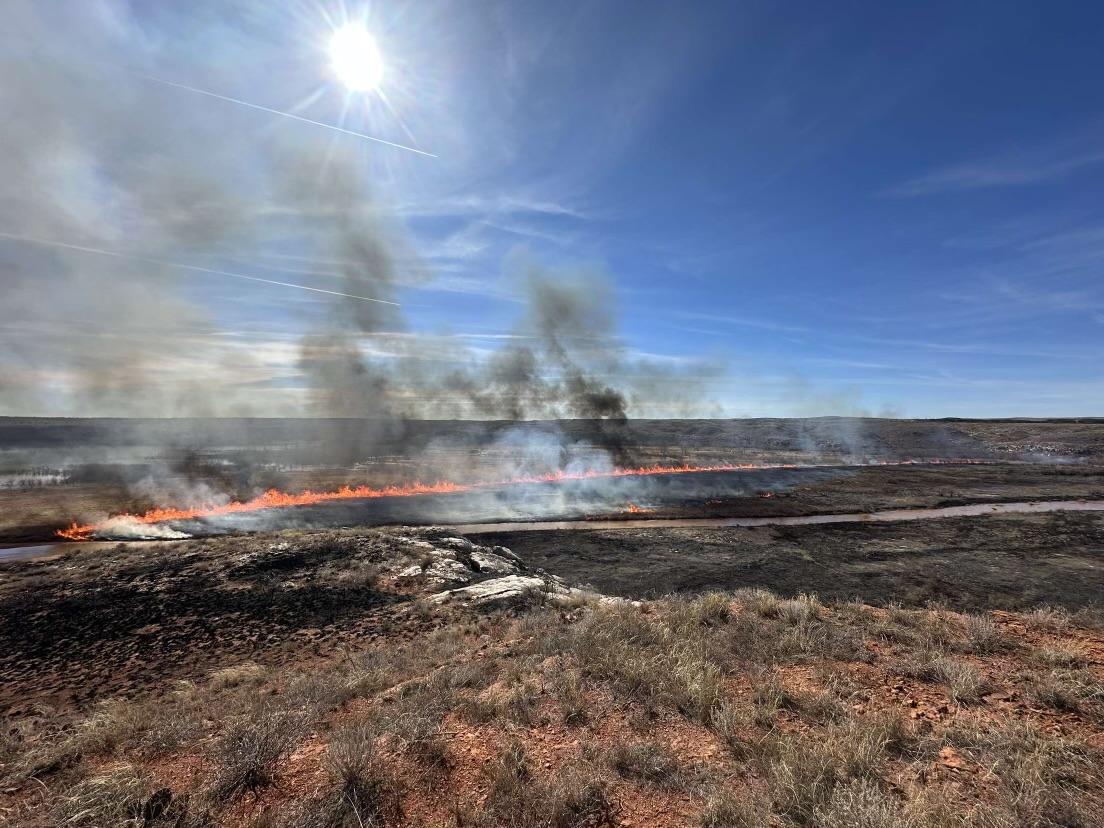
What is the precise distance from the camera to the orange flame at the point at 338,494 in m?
27.2

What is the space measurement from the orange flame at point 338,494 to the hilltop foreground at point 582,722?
62.6 ft

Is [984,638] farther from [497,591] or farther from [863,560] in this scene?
[863,560]

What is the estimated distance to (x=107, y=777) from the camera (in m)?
4.72

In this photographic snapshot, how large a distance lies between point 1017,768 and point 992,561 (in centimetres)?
2229

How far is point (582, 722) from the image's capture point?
5664 millimetres

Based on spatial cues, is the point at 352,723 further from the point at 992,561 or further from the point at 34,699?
the point at 992,561

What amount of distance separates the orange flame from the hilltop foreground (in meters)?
19.1

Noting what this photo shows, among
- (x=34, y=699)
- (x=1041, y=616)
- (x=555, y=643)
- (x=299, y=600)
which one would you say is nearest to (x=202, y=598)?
(x=299, y=600)

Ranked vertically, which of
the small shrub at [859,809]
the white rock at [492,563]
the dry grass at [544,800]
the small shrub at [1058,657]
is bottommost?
the white rock at [492,563]

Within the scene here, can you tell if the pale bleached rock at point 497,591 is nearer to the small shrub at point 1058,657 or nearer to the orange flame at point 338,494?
the small shrub at point 1058,657

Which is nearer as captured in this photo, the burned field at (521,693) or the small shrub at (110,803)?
the small shrub at (110,803)

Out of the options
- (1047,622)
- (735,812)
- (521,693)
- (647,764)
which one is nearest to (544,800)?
(647,764)

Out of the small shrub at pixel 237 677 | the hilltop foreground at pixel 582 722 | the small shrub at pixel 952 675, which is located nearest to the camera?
the hilltop foreground at pixel 582 722

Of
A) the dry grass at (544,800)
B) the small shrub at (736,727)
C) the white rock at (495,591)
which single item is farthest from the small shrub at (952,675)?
the white rock at (495,591)
